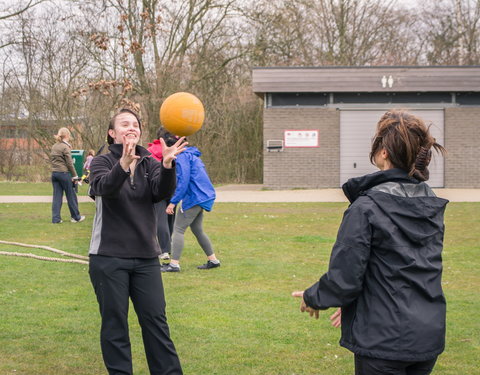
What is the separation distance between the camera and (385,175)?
10.4ft

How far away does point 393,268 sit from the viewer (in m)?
3.11

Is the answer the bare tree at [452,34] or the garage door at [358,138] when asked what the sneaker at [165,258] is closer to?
the garage door at [358,138]

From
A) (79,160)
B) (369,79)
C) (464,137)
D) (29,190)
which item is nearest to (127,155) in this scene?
(369,79)

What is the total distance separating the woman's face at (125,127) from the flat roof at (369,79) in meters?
21.7

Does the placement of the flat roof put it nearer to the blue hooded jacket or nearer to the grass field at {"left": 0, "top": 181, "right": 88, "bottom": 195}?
the grass field at {"left": 0, "top": 181, "right": 88, "bottom": 195}

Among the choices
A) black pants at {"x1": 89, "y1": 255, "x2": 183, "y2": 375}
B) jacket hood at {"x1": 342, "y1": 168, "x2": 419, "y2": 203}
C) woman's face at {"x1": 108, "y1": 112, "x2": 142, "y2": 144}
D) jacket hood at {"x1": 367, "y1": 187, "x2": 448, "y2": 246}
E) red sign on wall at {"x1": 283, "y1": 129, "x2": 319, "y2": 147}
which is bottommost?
black pants at {"x1": 89, "y1": 255, "x2": 183, "y2": 375}

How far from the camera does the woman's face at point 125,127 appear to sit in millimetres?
4492

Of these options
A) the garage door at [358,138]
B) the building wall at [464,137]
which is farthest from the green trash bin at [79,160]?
the building wall at [464,137]

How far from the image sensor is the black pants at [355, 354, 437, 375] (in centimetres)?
310

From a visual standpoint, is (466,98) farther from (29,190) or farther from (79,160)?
(29,190)

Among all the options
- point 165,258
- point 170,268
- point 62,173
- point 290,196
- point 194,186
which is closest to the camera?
point 194,186

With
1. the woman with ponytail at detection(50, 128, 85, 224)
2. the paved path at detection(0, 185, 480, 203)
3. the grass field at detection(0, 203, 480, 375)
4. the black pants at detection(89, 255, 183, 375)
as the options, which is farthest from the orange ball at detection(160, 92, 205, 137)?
the paved path at detection(0, 185, 480, 203)

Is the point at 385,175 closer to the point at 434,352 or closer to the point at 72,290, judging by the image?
the point at 434,352

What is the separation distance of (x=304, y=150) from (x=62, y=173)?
42.9 ft
